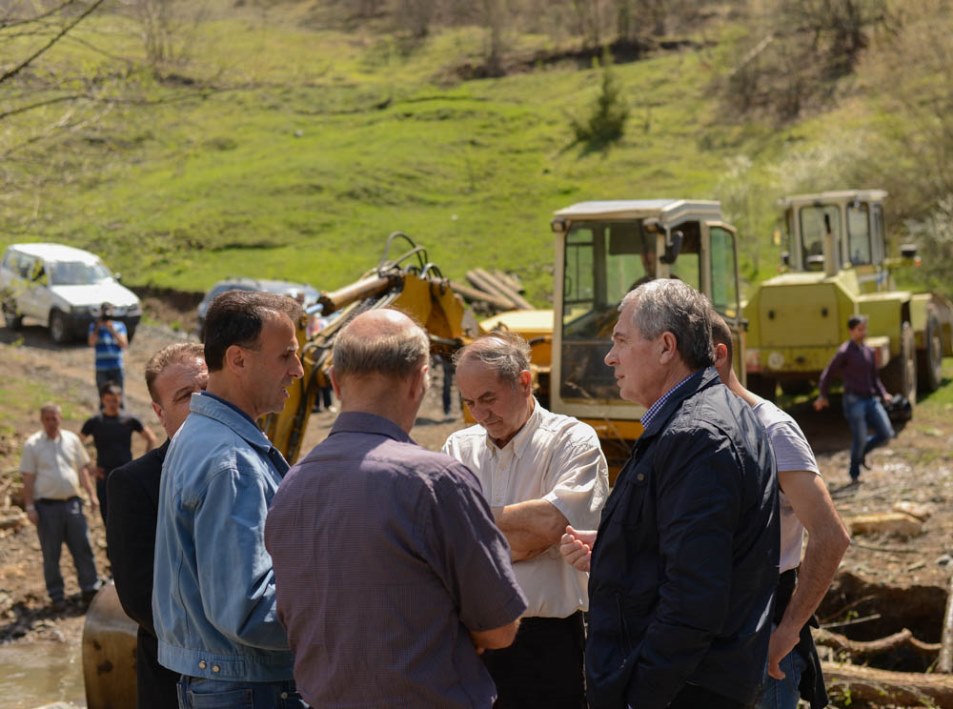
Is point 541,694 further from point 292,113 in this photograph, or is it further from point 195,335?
point 292,113

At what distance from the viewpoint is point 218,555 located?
3.01m

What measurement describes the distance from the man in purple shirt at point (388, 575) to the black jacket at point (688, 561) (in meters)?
0.37

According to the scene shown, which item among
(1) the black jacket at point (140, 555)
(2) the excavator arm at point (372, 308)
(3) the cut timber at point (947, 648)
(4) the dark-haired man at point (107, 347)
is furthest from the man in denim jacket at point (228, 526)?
(4) the dark-haired man at point (107, 347)

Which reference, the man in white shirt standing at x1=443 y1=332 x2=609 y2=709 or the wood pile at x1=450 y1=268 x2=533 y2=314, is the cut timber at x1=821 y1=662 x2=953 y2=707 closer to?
the man in white shirt standing at x1=443 y1=332 x2=609 y2=709

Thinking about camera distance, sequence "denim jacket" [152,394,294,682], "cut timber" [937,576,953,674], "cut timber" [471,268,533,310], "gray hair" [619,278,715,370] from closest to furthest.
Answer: "denim jacket" [152,394,294,682] → "gray hair" [619,278,715,370] → "cut timber" [937,576,953,674] → "cut timber" [471,268,533,310]

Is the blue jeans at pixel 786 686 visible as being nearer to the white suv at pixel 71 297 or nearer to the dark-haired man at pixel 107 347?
the dark-haired man at pixel 107 347

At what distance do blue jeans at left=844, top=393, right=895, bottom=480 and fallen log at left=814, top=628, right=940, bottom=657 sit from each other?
537cm

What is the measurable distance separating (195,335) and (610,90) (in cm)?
2236

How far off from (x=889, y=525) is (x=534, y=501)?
6674 mm

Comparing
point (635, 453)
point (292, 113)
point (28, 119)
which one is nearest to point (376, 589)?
point (635, 453)

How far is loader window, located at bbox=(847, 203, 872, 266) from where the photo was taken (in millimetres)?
17078

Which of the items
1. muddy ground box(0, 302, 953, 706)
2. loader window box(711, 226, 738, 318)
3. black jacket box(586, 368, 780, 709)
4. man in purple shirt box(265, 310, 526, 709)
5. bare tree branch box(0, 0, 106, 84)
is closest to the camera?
man in purple shirt box(265, 310, 526, 709)

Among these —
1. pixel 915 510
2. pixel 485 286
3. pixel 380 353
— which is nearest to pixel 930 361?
pixel 915 510

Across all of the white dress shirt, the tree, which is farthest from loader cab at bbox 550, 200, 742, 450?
the tree
